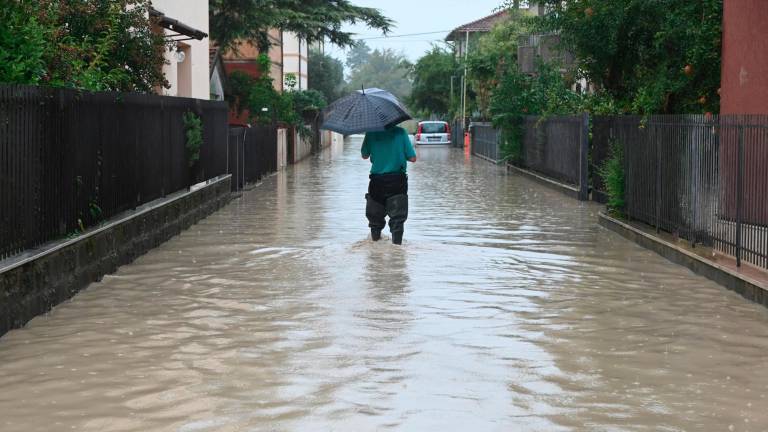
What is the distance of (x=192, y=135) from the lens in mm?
19594

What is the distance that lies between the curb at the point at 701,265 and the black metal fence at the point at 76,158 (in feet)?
20.6

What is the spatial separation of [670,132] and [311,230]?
5.37 meters

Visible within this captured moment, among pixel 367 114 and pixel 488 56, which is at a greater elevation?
pixel 488 56

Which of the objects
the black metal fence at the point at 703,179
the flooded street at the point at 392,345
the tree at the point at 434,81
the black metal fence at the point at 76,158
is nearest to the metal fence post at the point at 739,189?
the black metal fence at the point at 703,179

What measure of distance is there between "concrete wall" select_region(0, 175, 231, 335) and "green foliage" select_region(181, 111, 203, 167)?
177cm

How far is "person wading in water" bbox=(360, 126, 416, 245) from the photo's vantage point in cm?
1482

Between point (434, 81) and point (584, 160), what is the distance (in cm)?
6076

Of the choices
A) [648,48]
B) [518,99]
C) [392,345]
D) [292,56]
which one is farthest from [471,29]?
[392,345]

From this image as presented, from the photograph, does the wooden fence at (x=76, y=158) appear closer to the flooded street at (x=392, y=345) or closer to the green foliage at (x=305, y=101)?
the flooded street at (x=392, y=345)

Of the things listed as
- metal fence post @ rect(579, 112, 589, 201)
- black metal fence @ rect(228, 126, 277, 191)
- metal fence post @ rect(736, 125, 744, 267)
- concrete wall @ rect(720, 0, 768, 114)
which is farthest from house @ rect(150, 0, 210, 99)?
metal fence post @ rect(736, 125, 744, 267)

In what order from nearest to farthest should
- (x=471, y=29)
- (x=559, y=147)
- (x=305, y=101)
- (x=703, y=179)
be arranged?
(x=703, y=179) < (x=559, y=147) < (x=305, y=101) < (x=471, y=29)

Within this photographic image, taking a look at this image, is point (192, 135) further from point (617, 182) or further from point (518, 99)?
point (518, 99)

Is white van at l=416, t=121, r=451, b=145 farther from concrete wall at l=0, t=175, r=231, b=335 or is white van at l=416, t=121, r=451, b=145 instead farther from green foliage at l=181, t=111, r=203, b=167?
concrete wall at l=0, t=175, r=231, b=335

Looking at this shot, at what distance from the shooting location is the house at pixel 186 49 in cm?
2466
